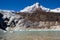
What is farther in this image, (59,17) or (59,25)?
(59,17)

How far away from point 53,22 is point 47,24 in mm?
5680

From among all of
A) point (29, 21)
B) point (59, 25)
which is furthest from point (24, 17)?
point (59, 25)

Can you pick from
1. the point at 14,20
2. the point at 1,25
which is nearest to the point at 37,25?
the point at 14,20

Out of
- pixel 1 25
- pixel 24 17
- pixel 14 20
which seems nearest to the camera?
pixel 1 25

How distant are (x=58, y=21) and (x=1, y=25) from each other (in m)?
46.1

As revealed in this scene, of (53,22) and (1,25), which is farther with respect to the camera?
(53,22)

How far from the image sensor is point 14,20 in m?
164

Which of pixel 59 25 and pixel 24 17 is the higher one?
pixel 24 17

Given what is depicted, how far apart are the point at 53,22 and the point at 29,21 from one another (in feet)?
61.8

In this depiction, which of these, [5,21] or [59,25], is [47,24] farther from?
[5,21]

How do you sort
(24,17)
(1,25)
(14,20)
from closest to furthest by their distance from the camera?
(1,25) → (14,20) → (24,17)

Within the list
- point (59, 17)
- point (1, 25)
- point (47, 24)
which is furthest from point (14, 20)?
point (59, 17)

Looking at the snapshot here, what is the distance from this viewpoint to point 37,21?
17188cm

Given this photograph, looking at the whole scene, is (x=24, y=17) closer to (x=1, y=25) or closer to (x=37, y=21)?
(x=37, y=21)
